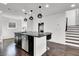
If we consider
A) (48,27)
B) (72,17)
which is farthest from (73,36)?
(48,27)

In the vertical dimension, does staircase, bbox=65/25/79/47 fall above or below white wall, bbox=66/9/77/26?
below

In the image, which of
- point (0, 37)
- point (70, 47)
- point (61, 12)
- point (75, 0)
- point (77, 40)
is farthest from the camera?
point (70, 47)

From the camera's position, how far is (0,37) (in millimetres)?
2822

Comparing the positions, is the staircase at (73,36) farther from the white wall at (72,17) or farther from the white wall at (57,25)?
the white wall at (57,25)

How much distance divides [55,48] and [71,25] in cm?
122

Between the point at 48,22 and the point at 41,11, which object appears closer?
the point at 48,22

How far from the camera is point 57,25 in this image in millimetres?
2660

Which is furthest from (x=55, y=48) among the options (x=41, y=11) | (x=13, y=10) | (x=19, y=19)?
(x=13, y=10)

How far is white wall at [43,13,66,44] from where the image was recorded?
8.47 ft

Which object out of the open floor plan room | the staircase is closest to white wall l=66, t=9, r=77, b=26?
the open floor plan room

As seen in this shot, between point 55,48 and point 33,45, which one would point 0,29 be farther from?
point 55,48

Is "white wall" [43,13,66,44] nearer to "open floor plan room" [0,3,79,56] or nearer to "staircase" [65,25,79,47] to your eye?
"open floor plan room" [0,3,79,56]

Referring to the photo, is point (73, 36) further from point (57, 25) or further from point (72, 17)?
point (57, 25)

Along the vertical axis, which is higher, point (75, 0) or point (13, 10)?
point (13, 10)
